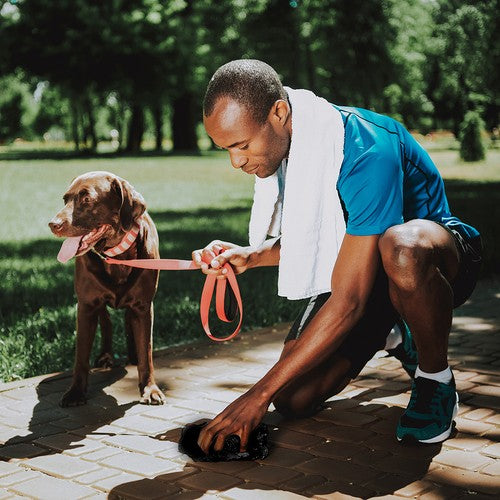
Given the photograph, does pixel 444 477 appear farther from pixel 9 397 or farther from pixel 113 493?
pixel 9 397

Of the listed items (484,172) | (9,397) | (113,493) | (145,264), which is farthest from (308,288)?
(484,172)

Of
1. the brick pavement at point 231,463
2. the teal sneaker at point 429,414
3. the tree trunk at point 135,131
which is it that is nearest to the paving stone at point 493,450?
the brick pavement at point 231,463

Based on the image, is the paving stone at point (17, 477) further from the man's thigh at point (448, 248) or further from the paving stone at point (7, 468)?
the man's thigh at point (448, 248)

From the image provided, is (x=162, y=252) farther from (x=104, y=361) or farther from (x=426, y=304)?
(x=426, y=304)

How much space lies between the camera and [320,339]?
300 centimetres

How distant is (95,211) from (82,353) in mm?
710

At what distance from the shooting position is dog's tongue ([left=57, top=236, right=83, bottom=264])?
11.5 ft

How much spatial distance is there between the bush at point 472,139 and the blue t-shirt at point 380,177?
73.5ft

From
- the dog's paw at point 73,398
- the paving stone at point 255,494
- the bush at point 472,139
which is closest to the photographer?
the paving stone at point 255,494

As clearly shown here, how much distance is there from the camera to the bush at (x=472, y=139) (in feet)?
81.3

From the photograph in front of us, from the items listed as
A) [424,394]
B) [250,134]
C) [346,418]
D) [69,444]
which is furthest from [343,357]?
[69,444]

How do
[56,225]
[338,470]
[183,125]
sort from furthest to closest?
1. [183,125]
2. [56,225]
3. [338,470]

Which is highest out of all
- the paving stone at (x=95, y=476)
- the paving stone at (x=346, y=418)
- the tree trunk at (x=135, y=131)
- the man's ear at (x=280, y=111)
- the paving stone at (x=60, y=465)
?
the tree trunk at (x=135, y=131)

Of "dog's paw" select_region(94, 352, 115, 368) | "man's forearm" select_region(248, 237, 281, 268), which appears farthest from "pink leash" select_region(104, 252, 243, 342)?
"dog's paw" select_region(94, 352, 115, 368)
